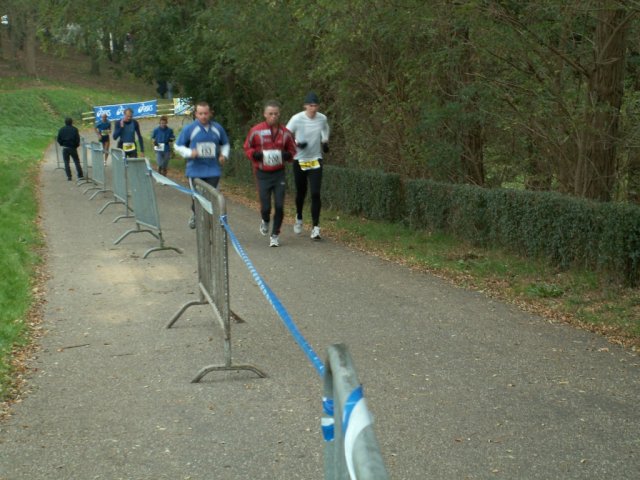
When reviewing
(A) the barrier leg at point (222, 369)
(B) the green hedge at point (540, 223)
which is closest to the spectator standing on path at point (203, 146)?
(B) the green hedge at point (540, 223)

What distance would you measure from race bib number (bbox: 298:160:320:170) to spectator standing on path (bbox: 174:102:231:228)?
1367mm

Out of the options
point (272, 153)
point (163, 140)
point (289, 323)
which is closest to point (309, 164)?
point (272, 153)

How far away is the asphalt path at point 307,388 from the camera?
517 centimetres

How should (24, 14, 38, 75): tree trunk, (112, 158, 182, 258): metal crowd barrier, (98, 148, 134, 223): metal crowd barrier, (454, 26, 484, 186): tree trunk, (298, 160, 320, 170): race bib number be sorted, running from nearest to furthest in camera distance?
(112, 158, 182, 258): metal crowd barrier < (454, 26, 484, 186): tree trunk < (298, 160, 320, 170): race bib number < (98, 148, 134, 223): metal crowd barrier < (24, 14, 38, 75): tree trunk

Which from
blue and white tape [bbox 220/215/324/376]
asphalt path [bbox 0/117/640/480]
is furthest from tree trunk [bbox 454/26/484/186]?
blue and white tape [bbox 220/215/324/376]

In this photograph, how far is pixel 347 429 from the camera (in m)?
2.14

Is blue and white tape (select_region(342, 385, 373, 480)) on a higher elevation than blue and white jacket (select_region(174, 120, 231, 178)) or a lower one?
higher

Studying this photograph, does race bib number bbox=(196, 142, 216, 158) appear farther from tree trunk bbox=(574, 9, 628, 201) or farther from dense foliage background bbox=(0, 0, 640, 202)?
tree trunk bbox=(574, 9, 628, 201)

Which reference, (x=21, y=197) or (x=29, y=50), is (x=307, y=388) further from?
(x=29, y=50)

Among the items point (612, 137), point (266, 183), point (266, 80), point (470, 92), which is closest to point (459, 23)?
point (470, 92)

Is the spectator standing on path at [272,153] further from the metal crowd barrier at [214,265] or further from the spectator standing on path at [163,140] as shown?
the spectator standing on path at [163,140]

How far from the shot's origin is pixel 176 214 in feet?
61.5

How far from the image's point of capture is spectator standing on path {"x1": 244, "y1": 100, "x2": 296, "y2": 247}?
13.2 metres

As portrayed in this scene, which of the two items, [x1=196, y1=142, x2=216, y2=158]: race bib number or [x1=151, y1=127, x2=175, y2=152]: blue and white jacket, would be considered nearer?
[x1=196, y1=142, x2=216, y2=158]: race bib number
